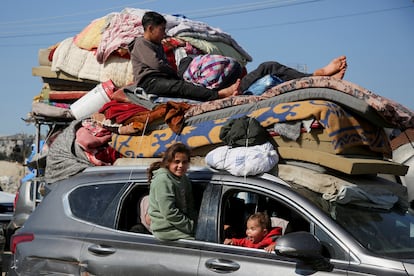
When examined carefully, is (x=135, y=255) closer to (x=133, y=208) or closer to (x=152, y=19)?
(x=133, y=208)

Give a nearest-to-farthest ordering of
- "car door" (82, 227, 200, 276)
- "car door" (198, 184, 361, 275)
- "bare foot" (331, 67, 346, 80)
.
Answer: "car door" (198, 184, 361, 275)
"car door" (82, 227, 200, 276)
"bare foot" (331, 67, 346, 80)

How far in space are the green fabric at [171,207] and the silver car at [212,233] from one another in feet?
0.25

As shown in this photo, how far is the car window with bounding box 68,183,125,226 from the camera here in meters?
5.96

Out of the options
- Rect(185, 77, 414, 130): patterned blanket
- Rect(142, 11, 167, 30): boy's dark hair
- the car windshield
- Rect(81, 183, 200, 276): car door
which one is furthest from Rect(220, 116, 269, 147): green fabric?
Rect(142, 11, 167, 30): boy's dark hair

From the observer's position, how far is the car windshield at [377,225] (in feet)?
15.7

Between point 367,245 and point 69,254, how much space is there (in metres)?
2.37

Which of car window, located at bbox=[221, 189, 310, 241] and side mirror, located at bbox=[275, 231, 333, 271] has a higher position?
car window, located at bbox=[221, 189, 310, 241]

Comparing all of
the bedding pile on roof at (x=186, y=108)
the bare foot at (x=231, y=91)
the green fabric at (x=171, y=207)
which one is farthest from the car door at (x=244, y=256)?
the bare foot at (x=231, y=91)

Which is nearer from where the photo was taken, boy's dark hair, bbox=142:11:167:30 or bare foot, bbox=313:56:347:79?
bare foot, bbox=313:56:347:79

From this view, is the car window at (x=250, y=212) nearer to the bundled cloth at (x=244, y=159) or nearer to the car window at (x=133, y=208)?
the bundled cloth at (x=244, y=159)

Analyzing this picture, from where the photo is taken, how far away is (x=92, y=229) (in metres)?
5.91

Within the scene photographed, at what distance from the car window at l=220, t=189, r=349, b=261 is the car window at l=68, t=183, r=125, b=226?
942 millimetres

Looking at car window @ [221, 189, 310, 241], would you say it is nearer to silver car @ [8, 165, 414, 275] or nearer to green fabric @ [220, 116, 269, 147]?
silver car @ [8, 165, 414, 275]

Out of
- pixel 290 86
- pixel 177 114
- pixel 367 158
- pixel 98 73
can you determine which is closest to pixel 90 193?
pixel 177 114
